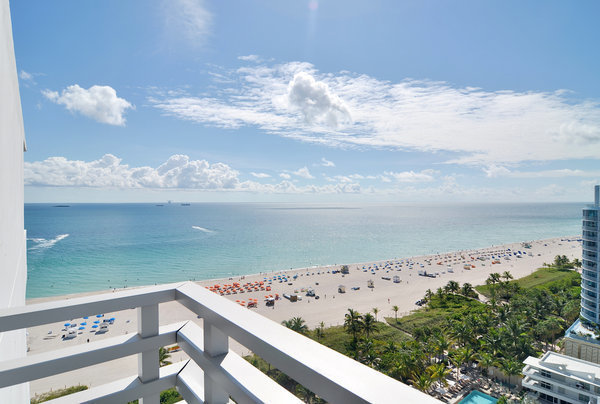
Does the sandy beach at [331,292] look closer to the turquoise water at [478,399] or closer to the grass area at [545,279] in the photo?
the grass area at [545,279]

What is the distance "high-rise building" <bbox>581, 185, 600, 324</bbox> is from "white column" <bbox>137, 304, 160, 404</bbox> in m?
24.5

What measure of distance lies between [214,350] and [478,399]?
15.0 m

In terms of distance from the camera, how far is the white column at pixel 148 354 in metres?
1.20

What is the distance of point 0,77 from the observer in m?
1.44

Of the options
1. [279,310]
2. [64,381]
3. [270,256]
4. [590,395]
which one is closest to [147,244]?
[270,256]

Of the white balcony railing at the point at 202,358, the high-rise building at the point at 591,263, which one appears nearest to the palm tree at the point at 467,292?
the high-rise building at the point at 591,263

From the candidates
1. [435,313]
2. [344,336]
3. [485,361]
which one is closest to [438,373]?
[485,361]

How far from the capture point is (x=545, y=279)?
3094 centimetres

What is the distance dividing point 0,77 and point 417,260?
47290 mm

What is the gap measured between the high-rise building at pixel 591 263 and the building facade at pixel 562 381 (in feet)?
23.3

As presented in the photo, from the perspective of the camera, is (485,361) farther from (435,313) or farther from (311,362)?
(311,362)

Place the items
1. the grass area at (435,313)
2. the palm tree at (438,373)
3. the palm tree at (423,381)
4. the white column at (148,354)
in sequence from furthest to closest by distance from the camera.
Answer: the grass area at (435,313), the palm tree at (438,373), the palm tree at (423,381), the white column at (148,354)

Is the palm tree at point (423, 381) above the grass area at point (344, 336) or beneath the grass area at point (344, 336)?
above

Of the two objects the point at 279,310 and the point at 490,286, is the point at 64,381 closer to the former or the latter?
the point at 279,310
